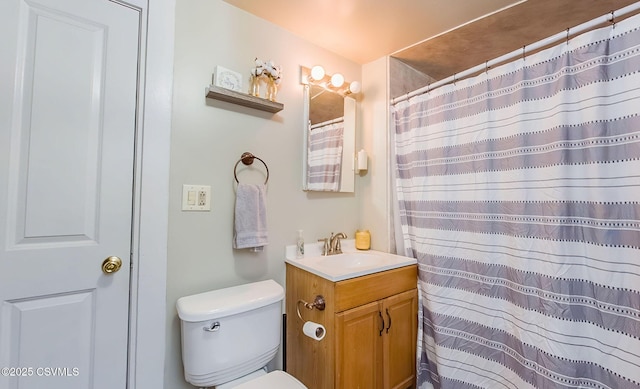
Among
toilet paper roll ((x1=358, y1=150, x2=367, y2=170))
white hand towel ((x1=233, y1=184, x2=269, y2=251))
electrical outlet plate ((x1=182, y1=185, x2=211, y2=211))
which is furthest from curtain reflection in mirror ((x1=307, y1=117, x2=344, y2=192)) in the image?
electrical outlet plate ((x1=182, y1=185, x2=211, y2=211))

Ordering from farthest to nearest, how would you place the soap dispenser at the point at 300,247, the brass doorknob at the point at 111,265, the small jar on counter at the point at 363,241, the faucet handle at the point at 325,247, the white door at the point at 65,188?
1. the small jar on counter at the point at 363,241
2. the faucet handle at the point at 325,247
3. the soap dispenser at the point at 300,247
4. the brass doorknob at the point at 111,265
5. the white door at the point at 65,188

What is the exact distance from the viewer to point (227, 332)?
1122mm

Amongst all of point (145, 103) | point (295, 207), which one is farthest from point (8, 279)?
point (295, 207)

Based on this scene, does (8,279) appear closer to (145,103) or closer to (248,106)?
(145,103)

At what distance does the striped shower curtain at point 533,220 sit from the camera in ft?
3.30

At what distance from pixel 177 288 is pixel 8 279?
21.3 inches

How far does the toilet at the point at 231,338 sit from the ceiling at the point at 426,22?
147cm

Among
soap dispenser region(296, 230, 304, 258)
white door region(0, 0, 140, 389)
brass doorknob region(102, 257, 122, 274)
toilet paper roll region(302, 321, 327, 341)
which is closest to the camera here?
white door region(0, 0, 140, 389)

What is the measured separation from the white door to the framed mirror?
899mm

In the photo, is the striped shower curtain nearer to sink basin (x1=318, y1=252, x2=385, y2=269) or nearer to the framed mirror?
sink basin (x1=318, y1=252, x2=385, y2=269)

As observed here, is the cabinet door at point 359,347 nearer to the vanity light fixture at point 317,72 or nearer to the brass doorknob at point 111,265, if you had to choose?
the brass doorknob at point 111,265

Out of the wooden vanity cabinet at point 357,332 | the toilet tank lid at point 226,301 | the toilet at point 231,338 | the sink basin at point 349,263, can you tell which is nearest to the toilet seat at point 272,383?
the toilet at point 231,338

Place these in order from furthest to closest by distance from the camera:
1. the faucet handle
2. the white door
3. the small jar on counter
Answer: the small jar on counter < the faucet handle < the white door

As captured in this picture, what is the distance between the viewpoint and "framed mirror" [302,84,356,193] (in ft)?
5.53
